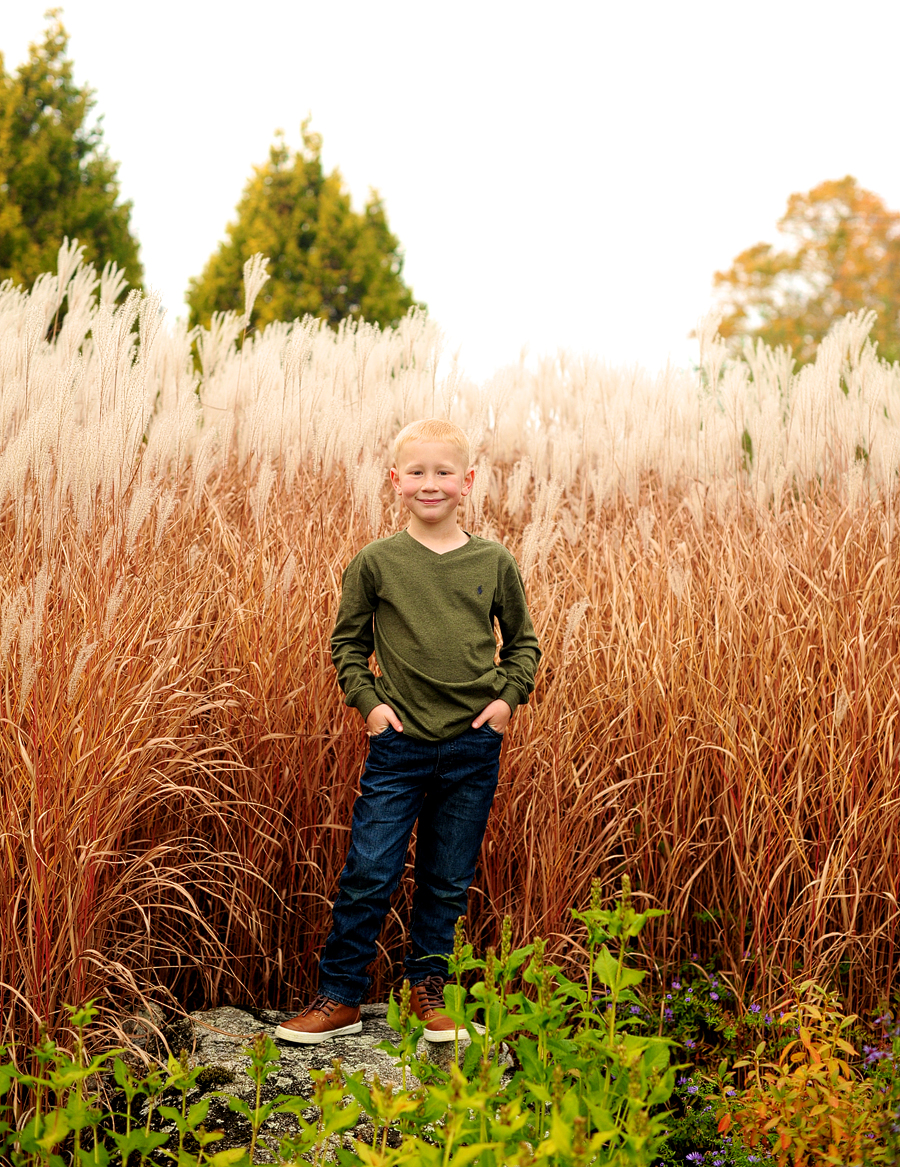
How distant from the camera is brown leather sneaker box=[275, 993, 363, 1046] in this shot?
221 centimetres

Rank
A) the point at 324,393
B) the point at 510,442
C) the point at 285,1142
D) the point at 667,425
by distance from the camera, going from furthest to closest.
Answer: the point at 510,442, the point at 667,425, the point at 324,393, the point at 285,1142

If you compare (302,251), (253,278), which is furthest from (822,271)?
(253,278)

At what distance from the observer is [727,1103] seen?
223cm

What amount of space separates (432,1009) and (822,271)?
25.3 m

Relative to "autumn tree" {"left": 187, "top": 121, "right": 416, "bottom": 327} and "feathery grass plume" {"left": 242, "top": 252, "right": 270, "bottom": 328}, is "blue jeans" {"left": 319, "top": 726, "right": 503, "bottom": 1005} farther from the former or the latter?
"autumn tree" {"left": 187, "top": 121, "right": 416, "bottom": 327}

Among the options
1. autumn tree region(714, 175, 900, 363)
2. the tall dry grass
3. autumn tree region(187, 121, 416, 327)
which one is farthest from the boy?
autumn tree region(714, 175, 900, 363)

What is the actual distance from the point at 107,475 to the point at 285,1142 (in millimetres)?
1743

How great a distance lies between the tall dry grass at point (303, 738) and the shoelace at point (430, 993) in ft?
1.03

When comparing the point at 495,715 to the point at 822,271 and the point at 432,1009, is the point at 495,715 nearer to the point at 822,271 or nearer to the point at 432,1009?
the point at 432,1009

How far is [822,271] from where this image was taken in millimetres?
24203

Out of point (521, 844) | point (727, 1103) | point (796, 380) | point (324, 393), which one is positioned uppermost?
point (796, 380)

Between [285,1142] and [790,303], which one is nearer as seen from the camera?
[285,1142]

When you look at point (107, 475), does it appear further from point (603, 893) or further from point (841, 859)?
point (841, 859)

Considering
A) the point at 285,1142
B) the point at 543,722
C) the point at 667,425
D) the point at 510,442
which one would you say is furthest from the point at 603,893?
the point at 510,442
